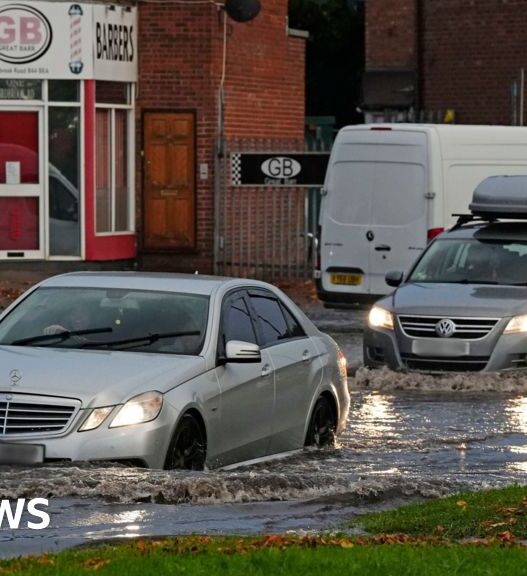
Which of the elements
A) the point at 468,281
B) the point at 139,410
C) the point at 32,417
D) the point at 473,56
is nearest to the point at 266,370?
the point at 139,410

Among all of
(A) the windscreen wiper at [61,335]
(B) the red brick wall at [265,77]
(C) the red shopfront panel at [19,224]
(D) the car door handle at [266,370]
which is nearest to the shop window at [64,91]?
(C) the red shopfront panel at [19,224]

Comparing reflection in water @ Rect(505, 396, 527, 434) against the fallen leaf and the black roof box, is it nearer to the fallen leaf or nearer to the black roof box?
the black roof box

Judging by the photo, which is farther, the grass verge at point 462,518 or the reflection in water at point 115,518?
the reflection in water at point 115,518

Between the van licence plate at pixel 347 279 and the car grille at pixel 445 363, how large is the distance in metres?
5.67

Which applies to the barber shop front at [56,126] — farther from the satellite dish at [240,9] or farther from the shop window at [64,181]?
the satellite dish at [240,9]

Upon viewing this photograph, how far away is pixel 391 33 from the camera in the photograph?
39.3 metres

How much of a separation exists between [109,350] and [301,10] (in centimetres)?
3393

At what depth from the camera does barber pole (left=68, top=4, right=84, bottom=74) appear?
29.9m

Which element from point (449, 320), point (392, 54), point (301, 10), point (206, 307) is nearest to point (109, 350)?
point (206, 307)

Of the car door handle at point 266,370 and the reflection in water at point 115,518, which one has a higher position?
the car door handle at point 266,370

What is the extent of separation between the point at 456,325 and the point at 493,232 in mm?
1874

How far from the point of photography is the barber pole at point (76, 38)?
29.9 m

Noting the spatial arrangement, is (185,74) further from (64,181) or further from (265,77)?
(64,181)

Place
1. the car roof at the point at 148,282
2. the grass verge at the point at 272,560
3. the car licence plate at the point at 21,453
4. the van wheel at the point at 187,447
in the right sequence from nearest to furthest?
the grass verge at the point at 272,560, the car licence plate at the point at 21,453, the van wheel at the point at 187,447, the car roof at the point at 148,282
